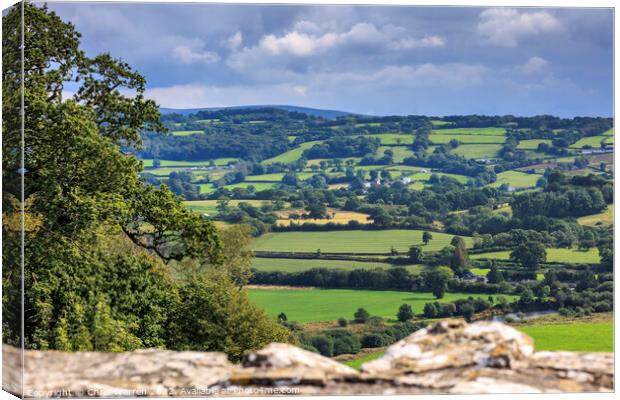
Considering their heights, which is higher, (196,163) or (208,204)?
(196,163)

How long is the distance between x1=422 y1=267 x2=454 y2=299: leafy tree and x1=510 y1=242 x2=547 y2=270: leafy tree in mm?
1092

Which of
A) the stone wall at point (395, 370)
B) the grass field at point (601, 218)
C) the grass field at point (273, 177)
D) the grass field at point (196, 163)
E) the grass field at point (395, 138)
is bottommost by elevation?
the stone wall at point (395, 370)

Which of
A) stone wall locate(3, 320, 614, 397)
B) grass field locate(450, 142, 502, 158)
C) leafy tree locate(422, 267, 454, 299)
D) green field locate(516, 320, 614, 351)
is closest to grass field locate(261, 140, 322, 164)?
grass field locate(450, 142, 502, 158)

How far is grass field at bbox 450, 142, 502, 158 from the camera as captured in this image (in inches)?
717

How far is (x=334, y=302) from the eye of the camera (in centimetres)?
1750

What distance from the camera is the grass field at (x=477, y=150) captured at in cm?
1822

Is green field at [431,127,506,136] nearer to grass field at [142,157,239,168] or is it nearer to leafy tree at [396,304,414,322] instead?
leafy tree at [396,304,414,322]

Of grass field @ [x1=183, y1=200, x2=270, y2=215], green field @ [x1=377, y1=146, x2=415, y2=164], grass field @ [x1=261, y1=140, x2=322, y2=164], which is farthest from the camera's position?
grass field @ [x1=183, y1=200, x2=270, y2=215]

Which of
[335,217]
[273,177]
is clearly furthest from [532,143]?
[273,177]

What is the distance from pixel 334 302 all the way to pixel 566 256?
3.74m

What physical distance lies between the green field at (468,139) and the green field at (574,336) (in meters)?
3.57

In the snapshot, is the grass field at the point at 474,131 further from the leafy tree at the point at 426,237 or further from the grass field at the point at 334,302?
the grass field at the point at 334,302

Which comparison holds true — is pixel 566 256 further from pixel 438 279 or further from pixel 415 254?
pixel 415 254

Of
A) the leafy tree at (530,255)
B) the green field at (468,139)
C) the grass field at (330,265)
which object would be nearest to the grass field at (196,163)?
the grass field at (330,265)
